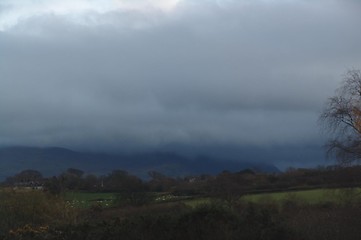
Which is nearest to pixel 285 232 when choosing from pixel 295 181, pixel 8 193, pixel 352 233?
pixel 352 233

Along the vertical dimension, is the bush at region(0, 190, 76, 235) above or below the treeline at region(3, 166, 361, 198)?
below

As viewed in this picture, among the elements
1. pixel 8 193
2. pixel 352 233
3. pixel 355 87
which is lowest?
pixel 352 233

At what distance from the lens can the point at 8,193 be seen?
36.9m

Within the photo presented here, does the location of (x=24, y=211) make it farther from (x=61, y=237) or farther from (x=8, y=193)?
(x=61, y=237)

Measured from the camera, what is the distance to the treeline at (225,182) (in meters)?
50.3

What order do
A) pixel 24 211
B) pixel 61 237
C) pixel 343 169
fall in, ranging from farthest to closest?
pixel 343 169 < pixel 24 211 < pixel 61 237

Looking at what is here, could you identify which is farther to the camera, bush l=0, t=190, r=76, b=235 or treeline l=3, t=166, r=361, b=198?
treeline l=3, t=166, r=361, b=198

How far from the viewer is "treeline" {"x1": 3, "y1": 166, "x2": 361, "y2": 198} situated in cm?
5028

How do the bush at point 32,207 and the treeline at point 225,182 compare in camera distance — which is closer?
the bush at point 32,207

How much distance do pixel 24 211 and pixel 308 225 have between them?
21551 millimetres

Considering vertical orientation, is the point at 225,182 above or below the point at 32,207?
above

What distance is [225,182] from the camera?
62.0m

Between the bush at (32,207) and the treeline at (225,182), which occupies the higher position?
the treeline at (225,182)

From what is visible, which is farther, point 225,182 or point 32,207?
point 225,182
